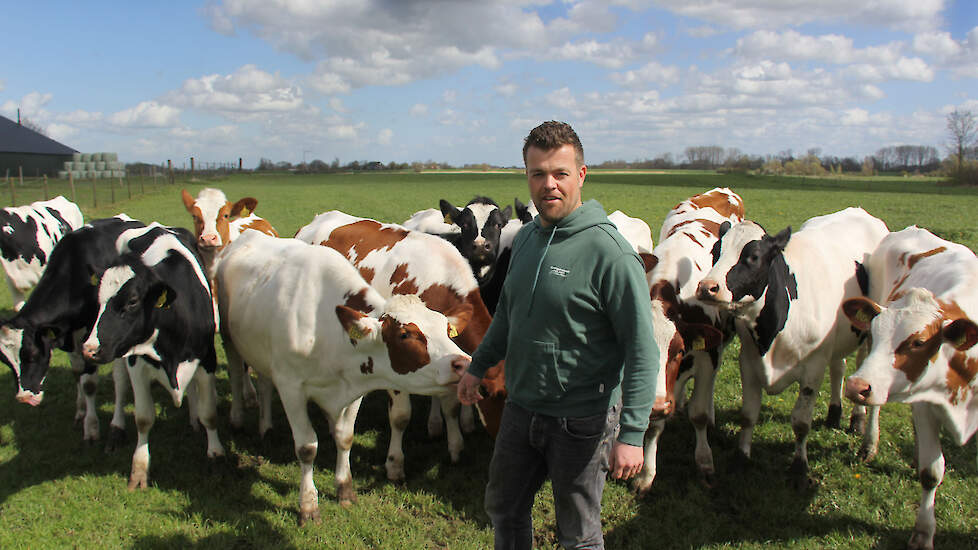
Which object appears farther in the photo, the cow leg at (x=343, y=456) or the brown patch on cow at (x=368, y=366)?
the cow leg at (x=343, y=456)

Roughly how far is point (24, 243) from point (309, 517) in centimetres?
723

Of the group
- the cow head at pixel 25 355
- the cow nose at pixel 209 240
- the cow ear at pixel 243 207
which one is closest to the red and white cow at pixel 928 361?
the cow head at pixel 25 355

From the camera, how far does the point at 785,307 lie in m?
5.07

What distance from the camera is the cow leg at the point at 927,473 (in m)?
4.27

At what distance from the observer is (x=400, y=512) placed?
484cm

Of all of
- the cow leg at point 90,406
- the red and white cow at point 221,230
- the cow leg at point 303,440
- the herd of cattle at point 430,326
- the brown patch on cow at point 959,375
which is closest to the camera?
the brown patch on cow at point 959,375

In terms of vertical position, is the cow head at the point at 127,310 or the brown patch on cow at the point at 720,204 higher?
the brown patch on cow at the point at 720,204

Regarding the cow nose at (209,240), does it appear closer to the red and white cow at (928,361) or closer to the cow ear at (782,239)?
the cow ear at (782,239)

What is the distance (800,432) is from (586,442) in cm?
343

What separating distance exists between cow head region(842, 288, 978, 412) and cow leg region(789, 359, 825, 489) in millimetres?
1194

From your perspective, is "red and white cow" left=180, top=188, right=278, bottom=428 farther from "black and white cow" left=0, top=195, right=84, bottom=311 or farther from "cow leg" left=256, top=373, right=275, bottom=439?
"black and white cow" left=0, top=195, right=84, bottom=311

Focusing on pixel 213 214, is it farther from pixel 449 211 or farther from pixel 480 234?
pixel 480 234

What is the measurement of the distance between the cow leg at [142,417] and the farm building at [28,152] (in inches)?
2425

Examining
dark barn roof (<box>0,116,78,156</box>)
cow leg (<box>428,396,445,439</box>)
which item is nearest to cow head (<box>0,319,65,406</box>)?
cow leg (<box>428,396,445,439</box>)
